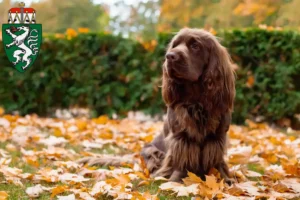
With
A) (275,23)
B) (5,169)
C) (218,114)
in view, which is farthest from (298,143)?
(275,23)

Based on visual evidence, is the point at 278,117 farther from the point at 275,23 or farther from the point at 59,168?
the point at 275,23

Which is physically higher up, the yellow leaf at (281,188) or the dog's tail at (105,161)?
the yellow leaf at (281,188)

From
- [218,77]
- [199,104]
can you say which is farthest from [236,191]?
[218,77]

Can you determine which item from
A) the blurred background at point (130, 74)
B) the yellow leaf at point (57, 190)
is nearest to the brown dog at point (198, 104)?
the yellow leaf at point (57, 190)

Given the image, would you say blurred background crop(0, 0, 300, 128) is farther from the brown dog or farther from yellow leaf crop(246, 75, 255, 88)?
the brown dog

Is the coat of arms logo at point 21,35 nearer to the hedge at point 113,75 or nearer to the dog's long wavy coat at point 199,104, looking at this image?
the dog's long wavy coat at point 199,104

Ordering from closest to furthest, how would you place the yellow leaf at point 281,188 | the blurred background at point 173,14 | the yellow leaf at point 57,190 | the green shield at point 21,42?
1. the yellow leaf at point 57,190
2. the yellow leaf at point 281,188
3. the green shield at point 21,42
4. the blurred background at point 173,14

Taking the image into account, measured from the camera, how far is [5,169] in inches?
140

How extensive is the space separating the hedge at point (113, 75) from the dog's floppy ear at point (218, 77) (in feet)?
15.5

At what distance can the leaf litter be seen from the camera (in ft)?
10.1

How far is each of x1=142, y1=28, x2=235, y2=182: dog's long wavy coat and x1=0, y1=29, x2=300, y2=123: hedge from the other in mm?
4699

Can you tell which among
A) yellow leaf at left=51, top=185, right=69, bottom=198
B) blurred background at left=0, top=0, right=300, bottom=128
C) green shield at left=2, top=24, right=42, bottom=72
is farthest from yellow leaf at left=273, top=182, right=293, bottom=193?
blurred background at left=0, top=0, right=300, bottom=128

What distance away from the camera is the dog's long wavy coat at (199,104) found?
137 inches

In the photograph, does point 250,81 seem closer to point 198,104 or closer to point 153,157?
point 153,157
